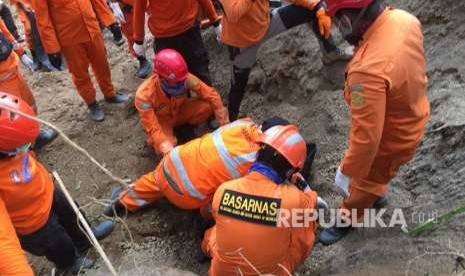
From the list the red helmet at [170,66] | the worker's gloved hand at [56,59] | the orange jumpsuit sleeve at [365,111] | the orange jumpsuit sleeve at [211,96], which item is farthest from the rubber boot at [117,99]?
the orange jumpsuit sleeve at [365,111]

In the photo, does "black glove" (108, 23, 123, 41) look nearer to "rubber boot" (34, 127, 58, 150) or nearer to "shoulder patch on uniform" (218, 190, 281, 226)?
"rubber boot" (34, 127, 58, 150)

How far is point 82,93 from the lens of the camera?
512cm

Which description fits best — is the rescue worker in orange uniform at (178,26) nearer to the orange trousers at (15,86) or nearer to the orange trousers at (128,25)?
the orange trousers at (128,25)

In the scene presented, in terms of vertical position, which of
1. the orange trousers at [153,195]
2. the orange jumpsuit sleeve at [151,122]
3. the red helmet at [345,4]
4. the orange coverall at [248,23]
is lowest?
the orange trousers at [153,195]

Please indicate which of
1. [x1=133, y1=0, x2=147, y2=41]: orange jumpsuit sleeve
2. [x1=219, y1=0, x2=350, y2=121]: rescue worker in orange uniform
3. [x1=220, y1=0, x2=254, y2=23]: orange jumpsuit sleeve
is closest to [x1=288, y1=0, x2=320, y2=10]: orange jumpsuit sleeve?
[x1=219, y1=0, x2=350, y2=121]: rescue worker in orange uniform

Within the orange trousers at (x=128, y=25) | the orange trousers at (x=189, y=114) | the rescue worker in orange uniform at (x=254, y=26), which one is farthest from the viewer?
the orange trousers at (x=128, y=25)

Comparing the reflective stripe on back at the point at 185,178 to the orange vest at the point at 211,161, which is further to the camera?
the reflective stripe on back at the point at 185,178

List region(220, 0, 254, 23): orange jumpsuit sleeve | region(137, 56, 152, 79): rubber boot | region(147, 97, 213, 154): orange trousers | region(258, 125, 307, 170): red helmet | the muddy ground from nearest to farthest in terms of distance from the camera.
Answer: region(258, 125, 307, 170): red helmet → the muddy ground → region(220, 0, 254, 23): orange jumpsuit sleeve → region(147, 97, 213, 154): orange trousers → region(137, 56, 152, 79): rubber boot

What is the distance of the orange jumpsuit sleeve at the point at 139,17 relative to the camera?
4.61 meters

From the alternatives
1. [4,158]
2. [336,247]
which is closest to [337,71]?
[336,247]

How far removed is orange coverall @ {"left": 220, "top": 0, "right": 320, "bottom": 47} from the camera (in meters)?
3.87

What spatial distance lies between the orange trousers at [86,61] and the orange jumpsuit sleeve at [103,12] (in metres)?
0.30

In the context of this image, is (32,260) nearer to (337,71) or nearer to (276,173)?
(276,173)

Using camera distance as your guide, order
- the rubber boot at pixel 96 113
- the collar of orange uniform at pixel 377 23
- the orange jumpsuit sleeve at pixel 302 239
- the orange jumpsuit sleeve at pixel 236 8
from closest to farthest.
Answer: the collar of orange uniform at pixel 377 23
the orange jumpsuit sleeve at pixel 302 239
the orange jumpsuit sleeve at pixel 236 8
the rubber boot at pixel 96 113
